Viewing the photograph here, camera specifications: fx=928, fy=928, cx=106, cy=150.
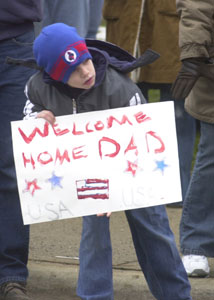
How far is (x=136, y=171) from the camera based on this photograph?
152 inches

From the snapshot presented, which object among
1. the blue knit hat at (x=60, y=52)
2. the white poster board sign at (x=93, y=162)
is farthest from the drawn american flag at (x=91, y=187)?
the blue knit hat at (x=60, y=52)

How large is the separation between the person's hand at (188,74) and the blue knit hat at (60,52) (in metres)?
0.77

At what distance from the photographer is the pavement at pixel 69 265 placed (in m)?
4.76

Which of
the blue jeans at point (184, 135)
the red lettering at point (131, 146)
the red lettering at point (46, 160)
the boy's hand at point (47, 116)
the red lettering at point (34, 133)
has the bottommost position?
the blue jeans at point (184, 135)

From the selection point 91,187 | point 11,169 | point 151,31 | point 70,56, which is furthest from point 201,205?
point 151,31

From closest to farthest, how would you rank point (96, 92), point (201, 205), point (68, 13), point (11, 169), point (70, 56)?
point (70, 56)
point (96, 92)
point (11, 169)
point (201, 205)
point (68, 13)

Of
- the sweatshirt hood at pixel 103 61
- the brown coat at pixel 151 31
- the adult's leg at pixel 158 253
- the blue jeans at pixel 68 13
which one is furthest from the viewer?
the brown coat at pixel 151 31

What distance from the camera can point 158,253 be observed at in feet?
13.4

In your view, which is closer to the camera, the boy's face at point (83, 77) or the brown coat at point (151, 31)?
the boy's face at point (83, 77)

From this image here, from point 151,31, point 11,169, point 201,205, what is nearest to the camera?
point 11,169

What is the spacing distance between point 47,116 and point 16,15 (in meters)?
0.79

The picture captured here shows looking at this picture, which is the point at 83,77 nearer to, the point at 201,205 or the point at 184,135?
the point at 201,205

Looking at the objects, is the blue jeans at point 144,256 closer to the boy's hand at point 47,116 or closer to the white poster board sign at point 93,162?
the white poster board sign at point 93,162

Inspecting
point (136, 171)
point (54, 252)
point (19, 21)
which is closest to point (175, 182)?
point (136, 171)
